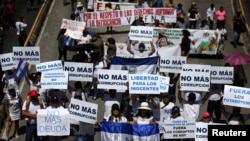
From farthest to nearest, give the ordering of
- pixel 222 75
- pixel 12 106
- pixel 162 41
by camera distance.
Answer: pixel 162 41 < pixel 222 75 < pixel 12 106

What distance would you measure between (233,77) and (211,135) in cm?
806

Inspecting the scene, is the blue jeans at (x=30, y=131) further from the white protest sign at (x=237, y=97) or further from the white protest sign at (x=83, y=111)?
the white protest sign at (x=237, y=97)

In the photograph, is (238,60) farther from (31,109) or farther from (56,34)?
(56,34)

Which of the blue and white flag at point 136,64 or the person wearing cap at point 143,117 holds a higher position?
the blue and white flag at point 136,64

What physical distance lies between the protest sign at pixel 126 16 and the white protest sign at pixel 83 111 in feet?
41.8

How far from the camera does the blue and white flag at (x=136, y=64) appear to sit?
20.2 meters

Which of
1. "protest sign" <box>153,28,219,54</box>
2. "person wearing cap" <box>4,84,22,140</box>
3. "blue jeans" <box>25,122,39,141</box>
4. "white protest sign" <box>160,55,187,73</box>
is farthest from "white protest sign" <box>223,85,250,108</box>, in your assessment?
"protest sign" <box>153,28,219,54</box>

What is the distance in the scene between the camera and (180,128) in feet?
50.1

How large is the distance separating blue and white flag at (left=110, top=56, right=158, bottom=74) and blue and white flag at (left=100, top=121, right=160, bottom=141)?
497 cm

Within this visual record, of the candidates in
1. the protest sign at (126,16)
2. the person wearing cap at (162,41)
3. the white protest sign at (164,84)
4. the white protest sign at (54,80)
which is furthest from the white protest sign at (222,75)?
the protest sign at (126,16)

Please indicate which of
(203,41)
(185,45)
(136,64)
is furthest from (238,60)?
(203,41)

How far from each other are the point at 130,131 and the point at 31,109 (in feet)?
9.61

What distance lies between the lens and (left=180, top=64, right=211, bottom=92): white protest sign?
690 inches

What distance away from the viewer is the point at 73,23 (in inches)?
996
